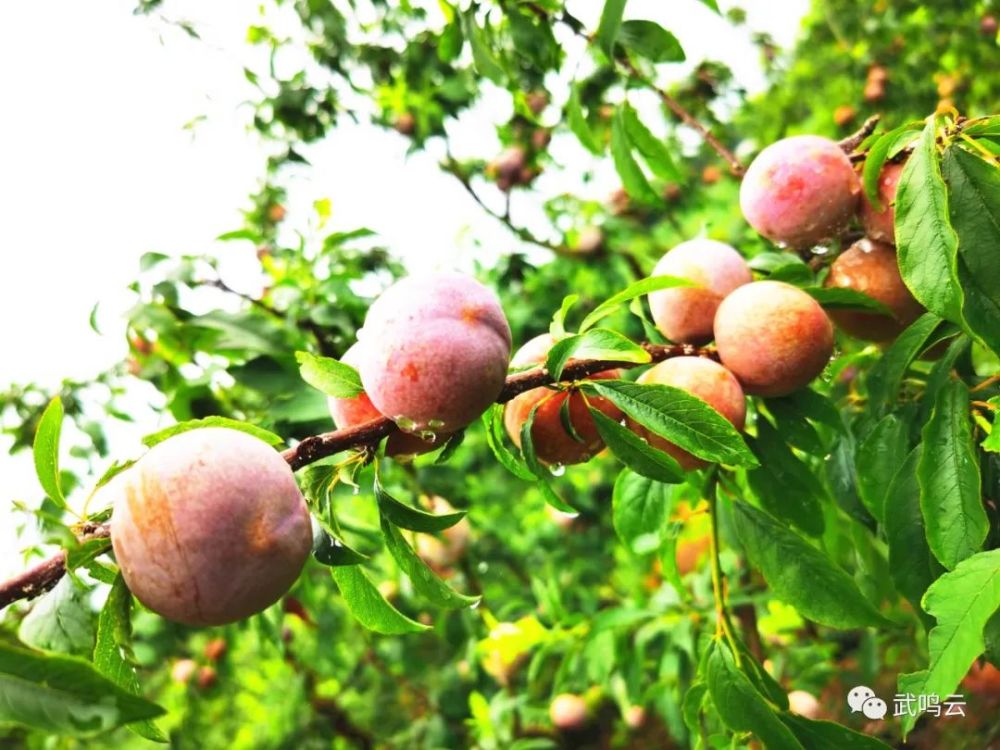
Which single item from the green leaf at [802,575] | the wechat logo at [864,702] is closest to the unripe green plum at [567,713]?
the wechat logo at [864,702]

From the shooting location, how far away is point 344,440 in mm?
781

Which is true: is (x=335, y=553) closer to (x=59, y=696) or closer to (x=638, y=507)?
(x=59, y=696)

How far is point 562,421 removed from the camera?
892 millimetres

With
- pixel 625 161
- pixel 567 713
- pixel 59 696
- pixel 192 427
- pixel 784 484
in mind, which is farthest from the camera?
pixel 567 713

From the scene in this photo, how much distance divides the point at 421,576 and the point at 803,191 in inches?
26.5

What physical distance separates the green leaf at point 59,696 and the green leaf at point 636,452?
19.1 inches

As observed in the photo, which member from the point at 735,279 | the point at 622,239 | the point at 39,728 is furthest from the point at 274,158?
the point at 39,728

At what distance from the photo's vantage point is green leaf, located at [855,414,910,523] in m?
0.99

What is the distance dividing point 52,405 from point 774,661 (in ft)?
7.58

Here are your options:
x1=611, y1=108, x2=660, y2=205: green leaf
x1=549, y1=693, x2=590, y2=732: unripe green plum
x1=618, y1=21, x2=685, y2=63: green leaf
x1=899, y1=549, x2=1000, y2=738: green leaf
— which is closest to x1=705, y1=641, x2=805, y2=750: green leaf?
x1=899, y1=549, x2=1000, y2=738: green leaf

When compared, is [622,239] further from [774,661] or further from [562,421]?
[562,421]

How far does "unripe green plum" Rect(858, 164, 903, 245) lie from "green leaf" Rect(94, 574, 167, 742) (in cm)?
93

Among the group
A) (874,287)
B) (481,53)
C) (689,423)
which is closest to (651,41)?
(481,53)

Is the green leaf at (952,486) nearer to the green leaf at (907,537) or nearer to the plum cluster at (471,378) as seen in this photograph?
the green leaf at (907,537)
